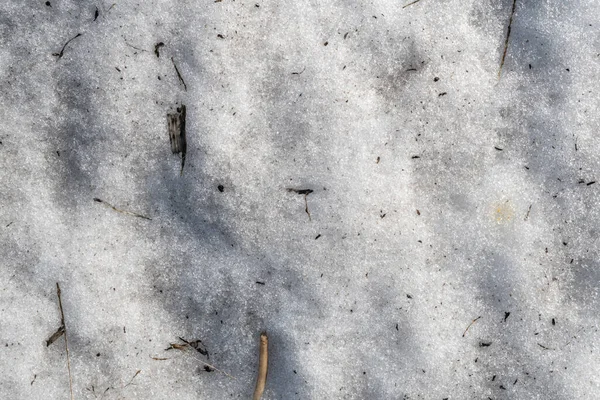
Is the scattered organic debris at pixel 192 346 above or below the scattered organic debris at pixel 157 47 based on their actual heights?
below

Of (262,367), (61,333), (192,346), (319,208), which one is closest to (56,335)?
(61,333)

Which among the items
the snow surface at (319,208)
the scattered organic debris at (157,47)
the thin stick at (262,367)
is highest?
the scattered organic debris at (157,47)

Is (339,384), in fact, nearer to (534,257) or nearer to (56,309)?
(534,257)

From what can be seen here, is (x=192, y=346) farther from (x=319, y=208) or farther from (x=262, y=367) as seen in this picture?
(x=319, y=208)

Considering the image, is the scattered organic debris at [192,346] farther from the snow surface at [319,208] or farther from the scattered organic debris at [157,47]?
the scattered organic debris at [157,47]

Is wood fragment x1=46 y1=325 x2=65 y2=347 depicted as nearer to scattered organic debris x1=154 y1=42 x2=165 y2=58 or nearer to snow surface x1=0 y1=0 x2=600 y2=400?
snow surface x1=0 y1=0 x2=600 y2=400

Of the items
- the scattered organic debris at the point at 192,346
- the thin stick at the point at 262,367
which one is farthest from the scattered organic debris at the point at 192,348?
the thin stick at the point at 262,367

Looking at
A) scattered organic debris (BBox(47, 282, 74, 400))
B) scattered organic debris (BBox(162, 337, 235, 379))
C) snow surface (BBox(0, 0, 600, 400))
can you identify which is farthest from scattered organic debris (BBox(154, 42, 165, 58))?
scattered organic debris (BBox(162, 337, 235, 379))
